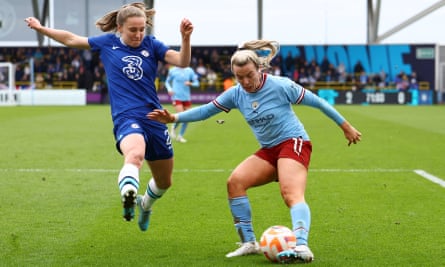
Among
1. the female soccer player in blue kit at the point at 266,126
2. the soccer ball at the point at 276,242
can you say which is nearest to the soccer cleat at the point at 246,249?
the female soccer player in blue kit at the point at 266,126

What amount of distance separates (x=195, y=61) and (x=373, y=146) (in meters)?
39.6

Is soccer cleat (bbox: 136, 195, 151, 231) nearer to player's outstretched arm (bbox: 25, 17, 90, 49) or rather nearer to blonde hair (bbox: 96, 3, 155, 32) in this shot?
player's outstretched arm (bbox: 25, 17, 90, 49)

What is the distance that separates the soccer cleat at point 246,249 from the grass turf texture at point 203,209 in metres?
0.07

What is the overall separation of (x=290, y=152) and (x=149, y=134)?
4.29 ft

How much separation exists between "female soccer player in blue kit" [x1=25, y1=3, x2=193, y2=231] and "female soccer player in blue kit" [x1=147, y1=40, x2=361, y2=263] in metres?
0.30

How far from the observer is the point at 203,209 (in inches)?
377

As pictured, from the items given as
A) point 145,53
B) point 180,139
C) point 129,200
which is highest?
point 145,53

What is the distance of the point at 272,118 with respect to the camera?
22.8 feet

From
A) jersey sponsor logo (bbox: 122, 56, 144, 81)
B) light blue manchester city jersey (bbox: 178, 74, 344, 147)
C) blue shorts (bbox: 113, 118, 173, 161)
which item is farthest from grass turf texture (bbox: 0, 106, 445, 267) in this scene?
jersey sponsor logo (bbox: 122, 56, 144, 81)

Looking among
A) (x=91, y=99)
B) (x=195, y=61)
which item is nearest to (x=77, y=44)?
(x=91, y=99)

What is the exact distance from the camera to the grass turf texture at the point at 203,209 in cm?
693

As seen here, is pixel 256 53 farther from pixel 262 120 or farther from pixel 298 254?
pixel 298 254

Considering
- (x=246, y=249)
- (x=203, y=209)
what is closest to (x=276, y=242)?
(x=246, y=249)

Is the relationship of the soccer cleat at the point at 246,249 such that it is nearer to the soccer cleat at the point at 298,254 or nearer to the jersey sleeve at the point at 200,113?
the soccer cleat at the point at 298,254
